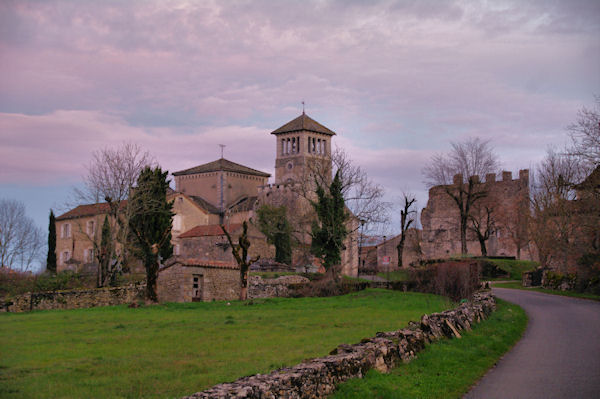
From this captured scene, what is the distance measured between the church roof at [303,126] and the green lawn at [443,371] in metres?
64.5

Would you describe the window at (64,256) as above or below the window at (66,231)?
below

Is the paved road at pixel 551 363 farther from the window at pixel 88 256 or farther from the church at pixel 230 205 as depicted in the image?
the window at pixel 88 256

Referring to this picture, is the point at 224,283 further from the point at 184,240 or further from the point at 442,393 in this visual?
the point at 184,240

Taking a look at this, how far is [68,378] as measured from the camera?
10.1 meters

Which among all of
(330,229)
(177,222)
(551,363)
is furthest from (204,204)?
(551,363)

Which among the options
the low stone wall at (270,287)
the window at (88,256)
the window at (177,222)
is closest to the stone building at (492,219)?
the low stone wall at (270,287)

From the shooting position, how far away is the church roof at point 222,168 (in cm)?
7681

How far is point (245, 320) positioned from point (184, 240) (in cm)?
4449

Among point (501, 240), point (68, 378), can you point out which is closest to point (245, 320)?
point (68, 378)

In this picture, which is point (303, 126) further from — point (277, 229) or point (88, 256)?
point (88, 256)

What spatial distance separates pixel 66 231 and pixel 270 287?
4706 centimetres

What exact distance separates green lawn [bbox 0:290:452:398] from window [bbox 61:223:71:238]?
5400 centimetres

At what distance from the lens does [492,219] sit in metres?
61.9

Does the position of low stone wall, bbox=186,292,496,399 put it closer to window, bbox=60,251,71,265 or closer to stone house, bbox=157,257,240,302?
stone house, bbox=157,257,240,302
